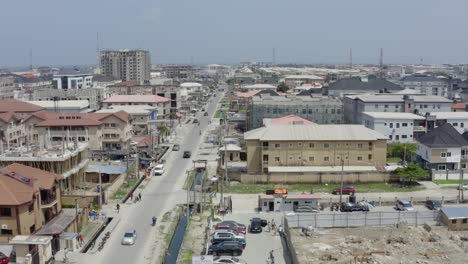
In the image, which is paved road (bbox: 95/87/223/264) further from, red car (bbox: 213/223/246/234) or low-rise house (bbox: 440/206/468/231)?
low-rise house (bbox: 440/206/468/231)

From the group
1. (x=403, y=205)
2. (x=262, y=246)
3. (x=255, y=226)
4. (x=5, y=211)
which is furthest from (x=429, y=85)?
(x=5, y=211)

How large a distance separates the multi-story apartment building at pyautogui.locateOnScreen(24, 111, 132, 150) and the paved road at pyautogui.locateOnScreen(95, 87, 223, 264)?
4.46 metres

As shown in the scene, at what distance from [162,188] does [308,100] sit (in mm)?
21961

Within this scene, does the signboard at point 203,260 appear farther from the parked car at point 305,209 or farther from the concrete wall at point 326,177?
the concrete wall at point 326,177

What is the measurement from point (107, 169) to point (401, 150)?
21792 mm

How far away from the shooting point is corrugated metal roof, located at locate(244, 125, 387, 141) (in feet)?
110

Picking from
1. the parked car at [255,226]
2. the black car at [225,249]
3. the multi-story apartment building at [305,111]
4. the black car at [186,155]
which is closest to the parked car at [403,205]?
the parked car at [255,226]

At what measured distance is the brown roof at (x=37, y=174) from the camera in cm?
2262

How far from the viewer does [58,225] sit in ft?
71.1

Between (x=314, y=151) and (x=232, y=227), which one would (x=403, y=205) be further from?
(x=232, y=227)

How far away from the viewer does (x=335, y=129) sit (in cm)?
3466

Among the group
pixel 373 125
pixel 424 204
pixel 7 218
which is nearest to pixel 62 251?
pixel 7 218

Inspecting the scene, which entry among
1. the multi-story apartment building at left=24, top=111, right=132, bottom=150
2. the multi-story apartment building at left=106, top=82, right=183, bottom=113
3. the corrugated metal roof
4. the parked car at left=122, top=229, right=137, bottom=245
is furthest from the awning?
the multi-story apartment building at left=106, top=82, right=183, bottom=113

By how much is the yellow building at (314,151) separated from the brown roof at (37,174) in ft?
44.7
